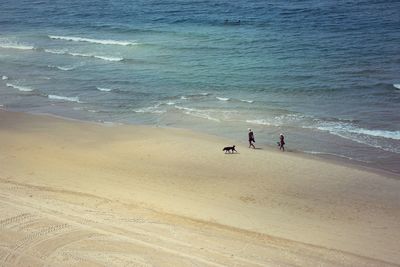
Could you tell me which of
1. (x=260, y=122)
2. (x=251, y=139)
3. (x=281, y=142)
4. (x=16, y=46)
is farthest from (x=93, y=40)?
(x=281, y=142)

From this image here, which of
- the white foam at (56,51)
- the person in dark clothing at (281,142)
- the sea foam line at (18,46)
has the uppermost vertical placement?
the sea foam line at (18,46)

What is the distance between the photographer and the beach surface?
1670 cm

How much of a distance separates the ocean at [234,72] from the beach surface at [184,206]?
3.82 m

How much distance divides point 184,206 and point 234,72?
22056mm

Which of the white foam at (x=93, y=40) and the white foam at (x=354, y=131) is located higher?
the white foam at (x=93, y=40)

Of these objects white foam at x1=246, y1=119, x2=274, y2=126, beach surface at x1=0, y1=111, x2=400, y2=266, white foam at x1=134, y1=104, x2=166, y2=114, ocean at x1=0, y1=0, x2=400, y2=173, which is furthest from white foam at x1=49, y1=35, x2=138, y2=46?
beach surface at x1=0, y1=111, x2=400, y2=266

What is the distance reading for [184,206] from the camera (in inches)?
793

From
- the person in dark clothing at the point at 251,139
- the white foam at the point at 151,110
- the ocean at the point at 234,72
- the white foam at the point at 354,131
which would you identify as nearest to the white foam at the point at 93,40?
the ocean at the point at 234,72

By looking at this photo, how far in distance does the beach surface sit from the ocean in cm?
382

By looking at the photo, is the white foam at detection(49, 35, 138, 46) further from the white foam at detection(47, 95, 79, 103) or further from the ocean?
the white foam at detection(47, 95, 79, 103)

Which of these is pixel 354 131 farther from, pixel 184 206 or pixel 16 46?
pixel 16 46

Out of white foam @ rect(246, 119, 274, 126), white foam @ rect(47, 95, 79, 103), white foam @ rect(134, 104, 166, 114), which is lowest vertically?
white foam @ rect(246, 119, 274, 126)

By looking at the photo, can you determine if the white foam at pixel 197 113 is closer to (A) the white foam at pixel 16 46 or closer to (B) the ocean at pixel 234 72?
(B) the ocean at pixel 234 72

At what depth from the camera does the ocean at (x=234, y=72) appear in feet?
99.3
